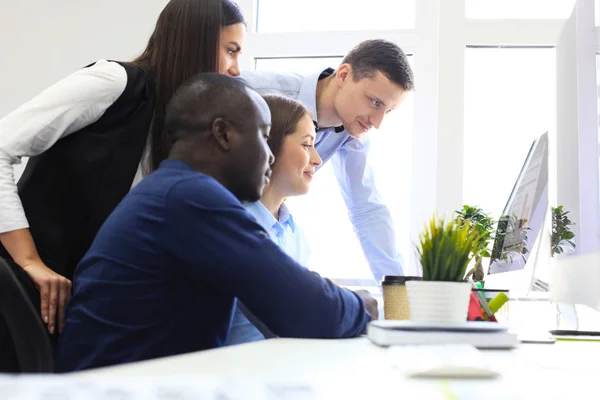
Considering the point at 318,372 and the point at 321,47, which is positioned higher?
the point at 321,47

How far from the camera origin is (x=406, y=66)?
244 centimetres

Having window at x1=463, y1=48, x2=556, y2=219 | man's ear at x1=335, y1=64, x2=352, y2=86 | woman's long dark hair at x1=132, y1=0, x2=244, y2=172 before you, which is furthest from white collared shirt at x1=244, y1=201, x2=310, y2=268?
window at x1=463, y1=48, x2=556, y2=219

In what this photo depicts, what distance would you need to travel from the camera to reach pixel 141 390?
0.44 meters

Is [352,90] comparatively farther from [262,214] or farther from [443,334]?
[443,334]

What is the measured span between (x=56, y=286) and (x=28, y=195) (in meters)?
0.27

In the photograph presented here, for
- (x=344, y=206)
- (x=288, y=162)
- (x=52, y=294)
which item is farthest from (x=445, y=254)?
(x=344, y=206)

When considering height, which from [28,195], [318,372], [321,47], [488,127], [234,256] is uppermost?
[321,47]

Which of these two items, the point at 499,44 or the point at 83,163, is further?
the point at 499,44

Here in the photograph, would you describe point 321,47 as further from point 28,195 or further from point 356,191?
point 28,195

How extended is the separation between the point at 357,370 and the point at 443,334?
1.02 ft

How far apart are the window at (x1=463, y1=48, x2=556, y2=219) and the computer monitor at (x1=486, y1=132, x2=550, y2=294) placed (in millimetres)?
1207

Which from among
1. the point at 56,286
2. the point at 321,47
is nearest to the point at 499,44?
the point at 321,47

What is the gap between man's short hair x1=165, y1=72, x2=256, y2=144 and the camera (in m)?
1.40

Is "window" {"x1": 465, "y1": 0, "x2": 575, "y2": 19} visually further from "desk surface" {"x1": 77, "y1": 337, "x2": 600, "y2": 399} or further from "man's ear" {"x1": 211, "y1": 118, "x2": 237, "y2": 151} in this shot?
"desk surface" {"x1": 77, "y1": 337, "x2": 600, "y2": 399}
